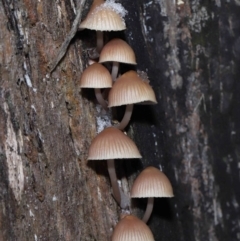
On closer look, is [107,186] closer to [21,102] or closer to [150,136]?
[150,136]

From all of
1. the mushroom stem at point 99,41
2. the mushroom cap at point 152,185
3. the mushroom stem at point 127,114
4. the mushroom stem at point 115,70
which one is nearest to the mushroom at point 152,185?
the mushroom cap at point 152,185

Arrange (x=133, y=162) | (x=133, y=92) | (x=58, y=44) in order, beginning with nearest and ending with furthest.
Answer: (x=133, y=92), (x=58, y=44), (x=133, y=162)

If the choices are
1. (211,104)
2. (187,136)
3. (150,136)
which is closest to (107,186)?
(150,136)

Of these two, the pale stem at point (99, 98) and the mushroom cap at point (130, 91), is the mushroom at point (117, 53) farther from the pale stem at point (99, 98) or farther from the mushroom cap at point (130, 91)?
the pale stem at point (99, 98)

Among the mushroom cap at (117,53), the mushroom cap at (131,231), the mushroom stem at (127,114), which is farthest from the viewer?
the mushroom stem at (127,114)

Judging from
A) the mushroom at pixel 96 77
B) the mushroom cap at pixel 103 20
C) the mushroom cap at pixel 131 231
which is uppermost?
the mushroom cap at pixel 103 20

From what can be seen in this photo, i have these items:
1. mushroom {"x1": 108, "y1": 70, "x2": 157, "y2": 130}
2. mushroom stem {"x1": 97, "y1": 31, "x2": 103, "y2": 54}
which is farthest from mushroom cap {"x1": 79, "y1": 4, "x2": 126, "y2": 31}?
mushroom {"x1": 108, "y1": 70, "x2": 157, "y2": 130}

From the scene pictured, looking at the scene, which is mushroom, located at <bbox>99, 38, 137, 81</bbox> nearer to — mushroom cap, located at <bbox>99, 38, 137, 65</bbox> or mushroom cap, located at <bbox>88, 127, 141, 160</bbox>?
mushroom cap, located at <bbox>99, 38, 137, 65</bbox>
